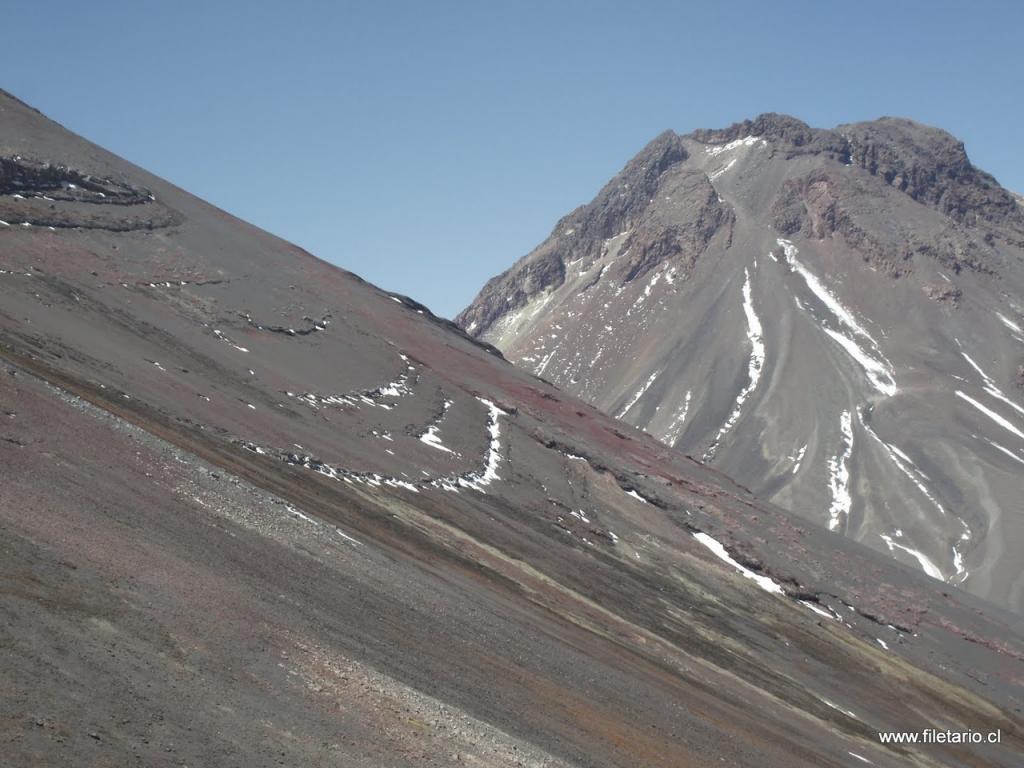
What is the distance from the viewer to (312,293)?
99250 mm

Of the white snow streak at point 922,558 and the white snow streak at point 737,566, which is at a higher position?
the white snow streak at point 922,558

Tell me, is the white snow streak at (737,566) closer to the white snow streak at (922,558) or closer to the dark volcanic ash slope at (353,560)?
the dark volcanic ash slope at (353,560)

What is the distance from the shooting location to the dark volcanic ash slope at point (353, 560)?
829 inches

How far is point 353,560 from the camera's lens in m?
33.5

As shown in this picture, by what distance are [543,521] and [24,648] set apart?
4870 cm

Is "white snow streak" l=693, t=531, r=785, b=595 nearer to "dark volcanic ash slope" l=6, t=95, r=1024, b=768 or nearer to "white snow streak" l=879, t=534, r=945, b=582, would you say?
"dark volcanic ash slope" l=6, t=95, r=1024, b=768

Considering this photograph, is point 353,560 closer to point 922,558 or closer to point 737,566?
point 737,566

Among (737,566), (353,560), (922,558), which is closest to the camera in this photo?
(353,560)

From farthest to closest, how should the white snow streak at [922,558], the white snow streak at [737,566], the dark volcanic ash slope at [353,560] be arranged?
the white snow streak at [922,558] → the white snow streak at [737,566] → the dark volcanic ash slope at [353,560]

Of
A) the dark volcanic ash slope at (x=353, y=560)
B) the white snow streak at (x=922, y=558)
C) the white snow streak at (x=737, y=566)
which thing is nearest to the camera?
the dark volcanic ash slope at (x=353, y=560)

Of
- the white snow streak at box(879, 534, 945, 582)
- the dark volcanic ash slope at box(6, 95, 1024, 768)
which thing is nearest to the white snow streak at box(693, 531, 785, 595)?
the dark volcanic ash slope at box(6, 95, 1024, 768)

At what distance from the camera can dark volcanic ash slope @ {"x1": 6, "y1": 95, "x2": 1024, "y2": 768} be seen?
21.1 m

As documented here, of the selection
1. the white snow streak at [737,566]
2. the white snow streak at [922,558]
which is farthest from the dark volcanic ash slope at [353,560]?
the white snow streak at [922,558]

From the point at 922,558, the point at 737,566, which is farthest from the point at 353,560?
the point at 922,558
